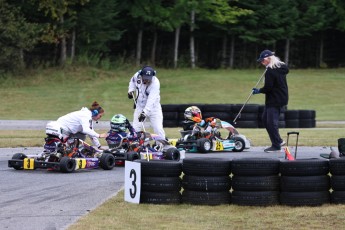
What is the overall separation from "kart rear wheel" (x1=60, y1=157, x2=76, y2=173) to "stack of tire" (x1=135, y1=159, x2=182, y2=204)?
3483mm

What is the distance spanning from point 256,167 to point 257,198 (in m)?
0.37

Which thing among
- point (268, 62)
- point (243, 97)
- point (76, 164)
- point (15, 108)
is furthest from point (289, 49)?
point (76, 164)

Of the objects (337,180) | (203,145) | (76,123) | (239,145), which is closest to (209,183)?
(337,180)

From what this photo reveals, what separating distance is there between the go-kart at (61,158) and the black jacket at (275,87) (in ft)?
13.0

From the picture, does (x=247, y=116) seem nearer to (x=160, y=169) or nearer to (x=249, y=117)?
(x=249, y=117)

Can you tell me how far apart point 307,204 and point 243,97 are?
30768 millimetres

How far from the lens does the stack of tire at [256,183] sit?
30.7ft

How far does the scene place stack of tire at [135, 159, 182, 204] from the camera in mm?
9570

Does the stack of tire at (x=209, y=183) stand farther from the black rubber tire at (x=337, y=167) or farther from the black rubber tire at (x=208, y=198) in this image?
the black rubber tire at (x=337, y=167)

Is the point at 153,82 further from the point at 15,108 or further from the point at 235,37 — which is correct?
the point at 235,37

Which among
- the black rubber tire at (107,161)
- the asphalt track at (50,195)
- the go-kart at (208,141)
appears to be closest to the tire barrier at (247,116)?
the go-kart at (208,141)

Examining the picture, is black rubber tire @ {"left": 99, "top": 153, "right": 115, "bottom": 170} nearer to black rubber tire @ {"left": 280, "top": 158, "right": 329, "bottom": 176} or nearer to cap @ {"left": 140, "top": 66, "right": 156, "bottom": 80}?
cap @ {"left": 140, "top": 66, "right": 156, "bottom": 80}

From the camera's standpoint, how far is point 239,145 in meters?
17.5

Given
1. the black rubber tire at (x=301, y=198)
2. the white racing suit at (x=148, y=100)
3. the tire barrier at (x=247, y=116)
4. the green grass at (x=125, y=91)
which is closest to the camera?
the black rubber tire at (x=301, y=198)
